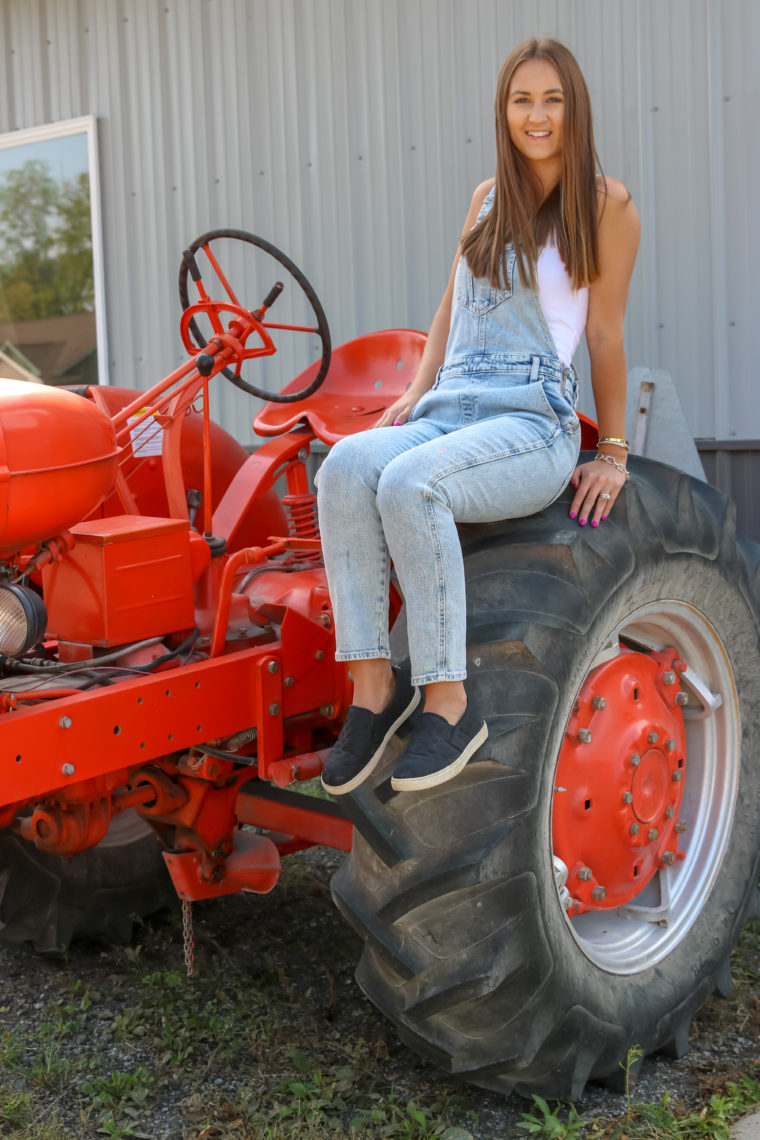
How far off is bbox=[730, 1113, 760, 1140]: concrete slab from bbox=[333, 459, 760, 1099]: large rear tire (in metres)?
0.23

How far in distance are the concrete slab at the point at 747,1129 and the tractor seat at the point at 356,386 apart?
1.74 metres

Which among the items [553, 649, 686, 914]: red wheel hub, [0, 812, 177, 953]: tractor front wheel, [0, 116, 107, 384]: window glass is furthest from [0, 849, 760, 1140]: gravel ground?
[0, 116, 107, 384]: window glass

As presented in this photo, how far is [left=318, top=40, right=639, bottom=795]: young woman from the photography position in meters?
1.96

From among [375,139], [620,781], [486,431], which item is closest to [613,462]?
[486,431]

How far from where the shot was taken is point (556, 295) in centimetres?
234

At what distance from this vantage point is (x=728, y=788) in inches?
104

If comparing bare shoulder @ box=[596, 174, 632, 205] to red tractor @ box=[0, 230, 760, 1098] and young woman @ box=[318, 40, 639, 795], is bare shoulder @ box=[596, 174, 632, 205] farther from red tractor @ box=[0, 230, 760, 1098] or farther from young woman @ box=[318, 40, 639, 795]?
red tractor @ box=[0, 230, 760, 1098]

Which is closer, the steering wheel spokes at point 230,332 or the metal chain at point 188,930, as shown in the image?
the metal chain at point 188,930

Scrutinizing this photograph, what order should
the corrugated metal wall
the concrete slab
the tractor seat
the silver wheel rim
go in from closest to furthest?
1. the concrete slab
2. the silver wheel rim
3. the tractor seat
4. the corrugated metal wall

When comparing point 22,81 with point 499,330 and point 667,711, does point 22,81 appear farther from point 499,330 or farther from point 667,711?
point 667,711

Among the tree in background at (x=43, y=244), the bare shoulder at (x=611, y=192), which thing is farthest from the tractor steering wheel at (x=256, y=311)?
the tree in background at (x=43, y=244)

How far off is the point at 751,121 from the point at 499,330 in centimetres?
182

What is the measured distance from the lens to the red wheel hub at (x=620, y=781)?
7.54 ft

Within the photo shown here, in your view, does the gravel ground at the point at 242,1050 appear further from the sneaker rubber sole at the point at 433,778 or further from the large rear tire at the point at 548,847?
the sneaker rubber sole at the point at 433,778
